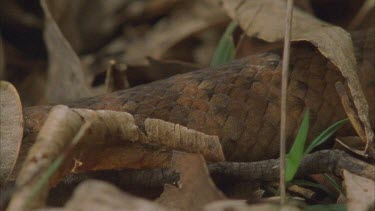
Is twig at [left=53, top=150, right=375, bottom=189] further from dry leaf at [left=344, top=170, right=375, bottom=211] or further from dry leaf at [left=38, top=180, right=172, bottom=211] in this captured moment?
dry leaf at [left=38, top=180, right=172, bottom=211]

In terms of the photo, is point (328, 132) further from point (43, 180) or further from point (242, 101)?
point (43, 180)

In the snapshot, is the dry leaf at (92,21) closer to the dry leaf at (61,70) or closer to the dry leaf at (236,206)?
the dry leaf at (61,70)

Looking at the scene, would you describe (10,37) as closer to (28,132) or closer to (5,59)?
(5,59)

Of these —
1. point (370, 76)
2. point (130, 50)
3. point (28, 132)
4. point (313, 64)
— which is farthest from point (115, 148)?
point (130, 50)

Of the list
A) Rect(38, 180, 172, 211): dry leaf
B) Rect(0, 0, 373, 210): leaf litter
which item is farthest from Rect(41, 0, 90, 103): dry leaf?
Rect(38, 180, 172, 211): dry leaf

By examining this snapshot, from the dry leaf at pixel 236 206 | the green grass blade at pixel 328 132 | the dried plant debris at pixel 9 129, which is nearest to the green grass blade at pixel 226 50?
the green grass blade at pixel 328 132

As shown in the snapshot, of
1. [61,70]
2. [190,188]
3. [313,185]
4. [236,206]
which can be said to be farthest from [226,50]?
[236,206]
